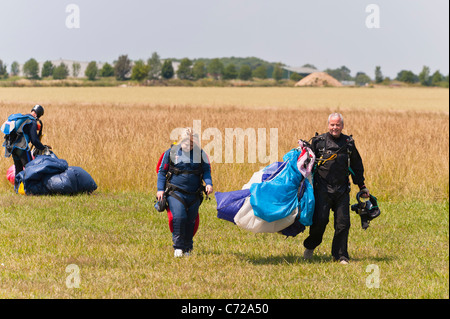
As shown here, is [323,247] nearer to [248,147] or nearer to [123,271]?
[123,271]

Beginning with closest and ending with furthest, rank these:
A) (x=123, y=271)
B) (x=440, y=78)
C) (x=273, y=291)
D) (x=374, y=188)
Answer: (x=273, y=291), (x=123, y=271), (x=374, y=188), (x=440, y=78)

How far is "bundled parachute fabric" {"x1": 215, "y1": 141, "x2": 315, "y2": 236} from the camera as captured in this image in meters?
7.28

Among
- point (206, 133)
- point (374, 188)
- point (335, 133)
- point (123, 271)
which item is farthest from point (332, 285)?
point (206, 133)

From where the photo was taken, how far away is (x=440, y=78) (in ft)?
499

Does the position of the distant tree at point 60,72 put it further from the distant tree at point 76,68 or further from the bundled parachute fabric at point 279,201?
the bundled parachute fabric at point 279,201

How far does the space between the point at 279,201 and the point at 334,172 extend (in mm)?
747

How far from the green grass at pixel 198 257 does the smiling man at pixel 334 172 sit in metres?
0.62

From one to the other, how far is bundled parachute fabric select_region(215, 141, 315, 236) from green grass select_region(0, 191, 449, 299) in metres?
0.59

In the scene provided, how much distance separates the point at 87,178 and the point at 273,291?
722cm

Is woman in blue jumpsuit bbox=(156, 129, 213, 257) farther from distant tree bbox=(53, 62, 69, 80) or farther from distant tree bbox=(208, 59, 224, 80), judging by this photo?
distant tree bbox=(208, 59, 224, 80)

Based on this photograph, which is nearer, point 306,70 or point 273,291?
point 273,291

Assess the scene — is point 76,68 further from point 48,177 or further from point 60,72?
point 48,177

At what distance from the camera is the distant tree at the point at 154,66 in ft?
Result: 429

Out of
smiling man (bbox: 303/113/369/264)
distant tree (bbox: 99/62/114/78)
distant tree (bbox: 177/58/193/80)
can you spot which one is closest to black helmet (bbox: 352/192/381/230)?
smiling man (bbox: 303/113/369/264)
